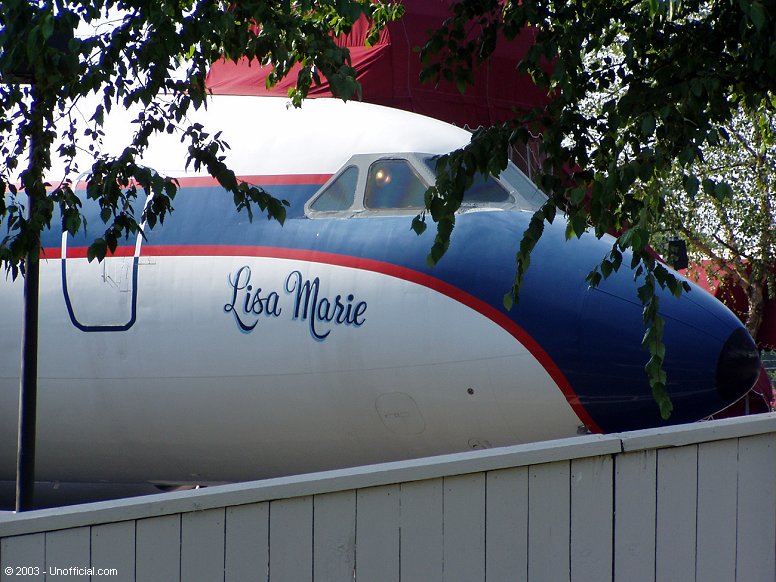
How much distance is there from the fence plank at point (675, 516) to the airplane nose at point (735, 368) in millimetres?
2738

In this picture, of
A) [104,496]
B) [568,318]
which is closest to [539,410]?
[568,318]

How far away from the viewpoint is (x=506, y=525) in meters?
3.79

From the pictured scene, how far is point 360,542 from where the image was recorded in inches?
146

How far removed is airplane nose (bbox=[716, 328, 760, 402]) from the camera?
21.3ft

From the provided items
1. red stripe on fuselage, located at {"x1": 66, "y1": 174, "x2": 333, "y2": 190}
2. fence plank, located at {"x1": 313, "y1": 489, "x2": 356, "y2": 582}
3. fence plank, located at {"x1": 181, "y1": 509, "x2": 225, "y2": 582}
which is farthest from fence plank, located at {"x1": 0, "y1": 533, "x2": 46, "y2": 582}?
red stripe on fuselage, located at {"x1": 66, "y1": 174, "x2": 333, "y2": 190}

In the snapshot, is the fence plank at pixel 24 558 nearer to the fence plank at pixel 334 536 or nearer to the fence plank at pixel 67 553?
the fence plank at pixel 67 553

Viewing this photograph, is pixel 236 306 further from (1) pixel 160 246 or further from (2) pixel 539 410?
(2) pixel 539 410

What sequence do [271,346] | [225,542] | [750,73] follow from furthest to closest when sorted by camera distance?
[271,346], [750,73], [225,542]

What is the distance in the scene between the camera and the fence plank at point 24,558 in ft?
11.5

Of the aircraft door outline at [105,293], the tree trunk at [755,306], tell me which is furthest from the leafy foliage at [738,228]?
the aircraft door outline at [105,293]

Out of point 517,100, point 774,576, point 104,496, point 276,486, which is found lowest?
point 104,496

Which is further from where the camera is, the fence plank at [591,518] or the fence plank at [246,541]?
the fence plank at [591,518]

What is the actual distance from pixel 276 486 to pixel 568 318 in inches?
133

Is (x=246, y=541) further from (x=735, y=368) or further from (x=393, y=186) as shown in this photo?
(x=393, y=186)
